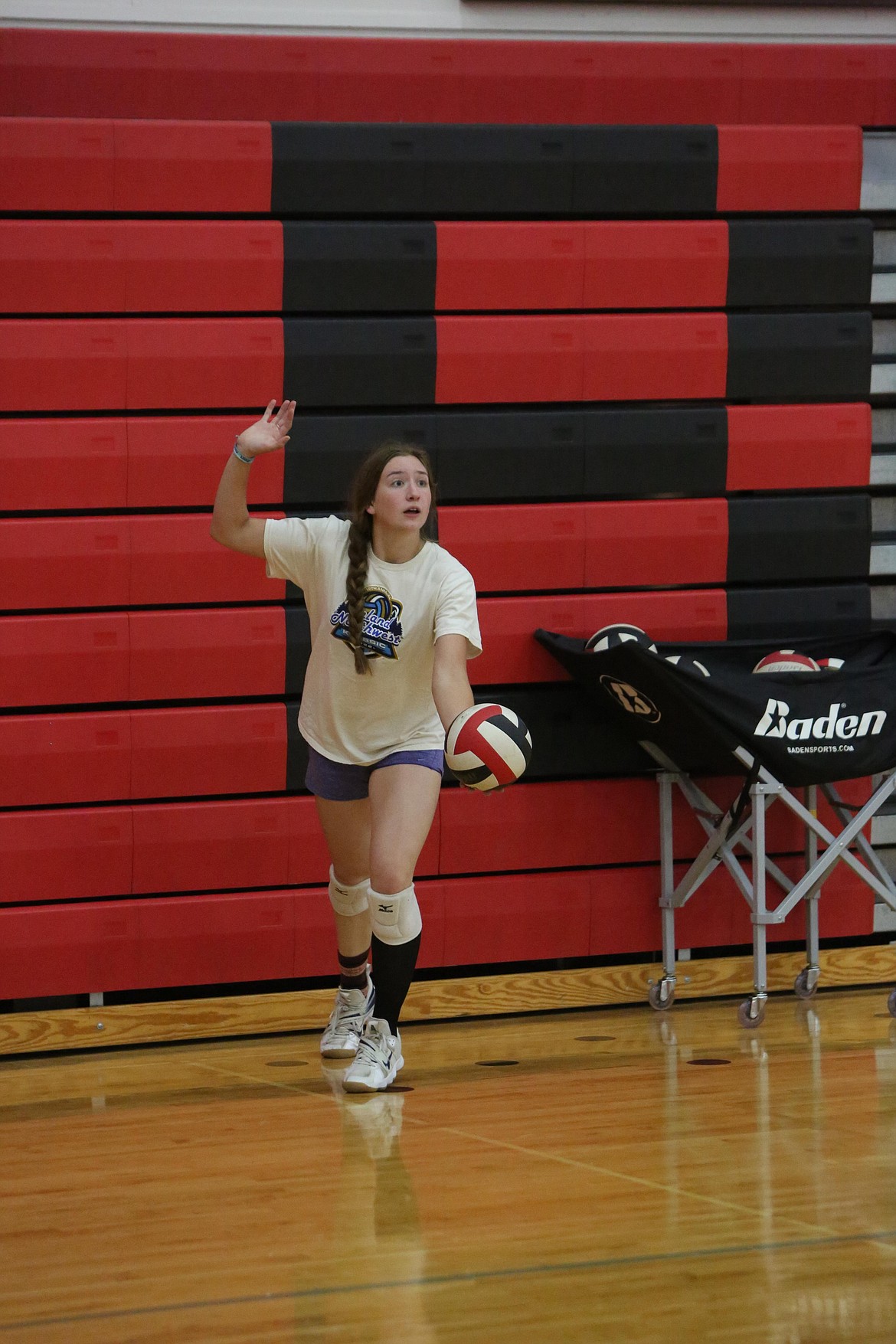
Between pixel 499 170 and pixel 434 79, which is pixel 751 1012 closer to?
pixel 499 170

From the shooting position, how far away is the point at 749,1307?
6.91 feet

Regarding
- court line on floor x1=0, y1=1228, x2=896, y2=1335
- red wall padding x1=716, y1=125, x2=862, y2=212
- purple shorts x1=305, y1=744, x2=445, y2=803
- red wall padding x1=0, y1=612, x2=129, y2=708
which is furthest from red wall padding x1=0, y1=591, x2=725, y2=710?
court line on floor x1=0, y1=1228, x2=896, y2=1335

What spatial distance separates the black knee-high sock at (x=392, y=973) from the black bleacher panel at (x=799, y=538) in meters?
1.81

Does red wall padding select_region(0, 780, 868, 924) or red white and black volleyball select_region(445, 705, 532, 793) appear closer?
red white and black volleyball select_region(445, 705, 532, 793)

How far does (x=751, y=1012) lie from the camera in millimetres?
4387

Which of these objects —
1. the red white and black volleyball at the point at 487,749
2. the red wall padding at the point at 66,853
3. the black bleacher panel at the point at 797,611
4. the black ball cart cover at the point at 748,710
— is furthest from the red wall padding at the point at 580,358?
the red white and black volleyball at the point at 487,749

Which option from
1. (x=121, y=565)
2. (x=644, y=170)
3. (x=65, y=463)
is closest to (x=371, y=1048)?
(x=121, y=565)

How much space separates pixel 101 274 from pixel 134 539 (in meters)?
0.73

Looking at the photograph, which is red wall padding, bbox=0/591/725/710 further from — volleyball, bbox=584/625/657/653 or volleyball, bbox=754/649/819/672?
volleyball, bbox=754/649/819/672

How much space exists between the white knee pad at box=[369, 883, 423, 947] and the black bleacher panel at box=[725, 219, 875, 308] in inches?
89.1

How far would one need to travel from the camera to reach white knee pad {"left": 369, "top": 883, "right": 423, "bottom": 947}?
3635 mm

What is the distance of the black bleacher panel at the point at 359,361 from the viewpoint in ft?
15.0

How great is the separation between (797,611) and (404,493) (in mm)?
1777

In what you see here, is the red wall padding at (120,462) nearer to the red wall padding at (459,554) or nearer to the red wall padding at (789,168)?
the red wall padding at (459,554)
